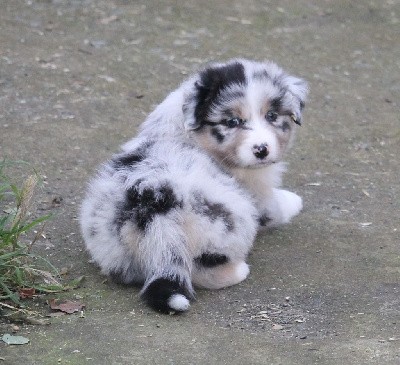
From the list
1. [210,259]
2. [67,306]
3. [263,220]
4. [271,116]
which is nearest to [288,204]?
[263,220]

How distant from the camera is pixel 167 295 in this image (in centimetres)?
450

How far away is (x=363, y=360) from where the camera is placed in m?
4.04

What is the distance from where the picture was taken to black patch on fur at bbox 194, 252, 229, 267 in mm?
4742

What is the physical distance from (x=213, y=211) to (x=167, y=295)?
0.49m

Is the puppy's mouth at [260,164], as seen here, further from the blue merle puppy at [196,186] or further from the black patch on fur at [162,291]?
the black patch on fur at [162,291]

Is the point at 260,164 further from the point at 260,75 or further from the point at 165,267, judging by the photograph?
the point at 165,267

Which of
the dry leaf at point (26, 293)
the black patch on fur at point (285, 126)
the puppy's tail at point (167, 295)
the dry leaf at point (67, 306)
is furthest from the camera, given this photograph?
the black patch on fur at point (285, 126)

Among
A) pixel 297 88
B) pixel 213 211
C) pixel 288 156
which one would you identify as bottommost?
pixel 288 156

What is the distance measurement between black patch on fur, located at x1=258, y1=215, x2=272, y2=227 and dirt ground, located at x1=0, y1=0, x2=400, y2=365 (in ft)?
0.24

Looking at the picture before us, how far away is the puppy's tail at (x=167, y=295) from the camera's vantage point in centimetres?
447

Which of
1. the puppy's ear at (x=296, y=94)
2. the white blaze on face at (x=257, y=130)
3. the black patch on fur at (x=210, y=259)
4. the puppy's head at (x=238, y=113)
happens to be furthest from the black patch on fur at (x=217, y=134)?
the black patch on fur at (x=210, y=259)

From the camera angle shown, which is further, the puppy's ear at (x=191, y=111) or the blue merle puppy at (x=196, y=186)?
the puppy's ear at (x=191, y=111)

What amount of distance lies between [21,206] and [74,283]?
1.55 feet

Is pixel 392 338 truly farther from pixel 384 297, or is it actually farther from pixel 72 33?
pixel 72 33
